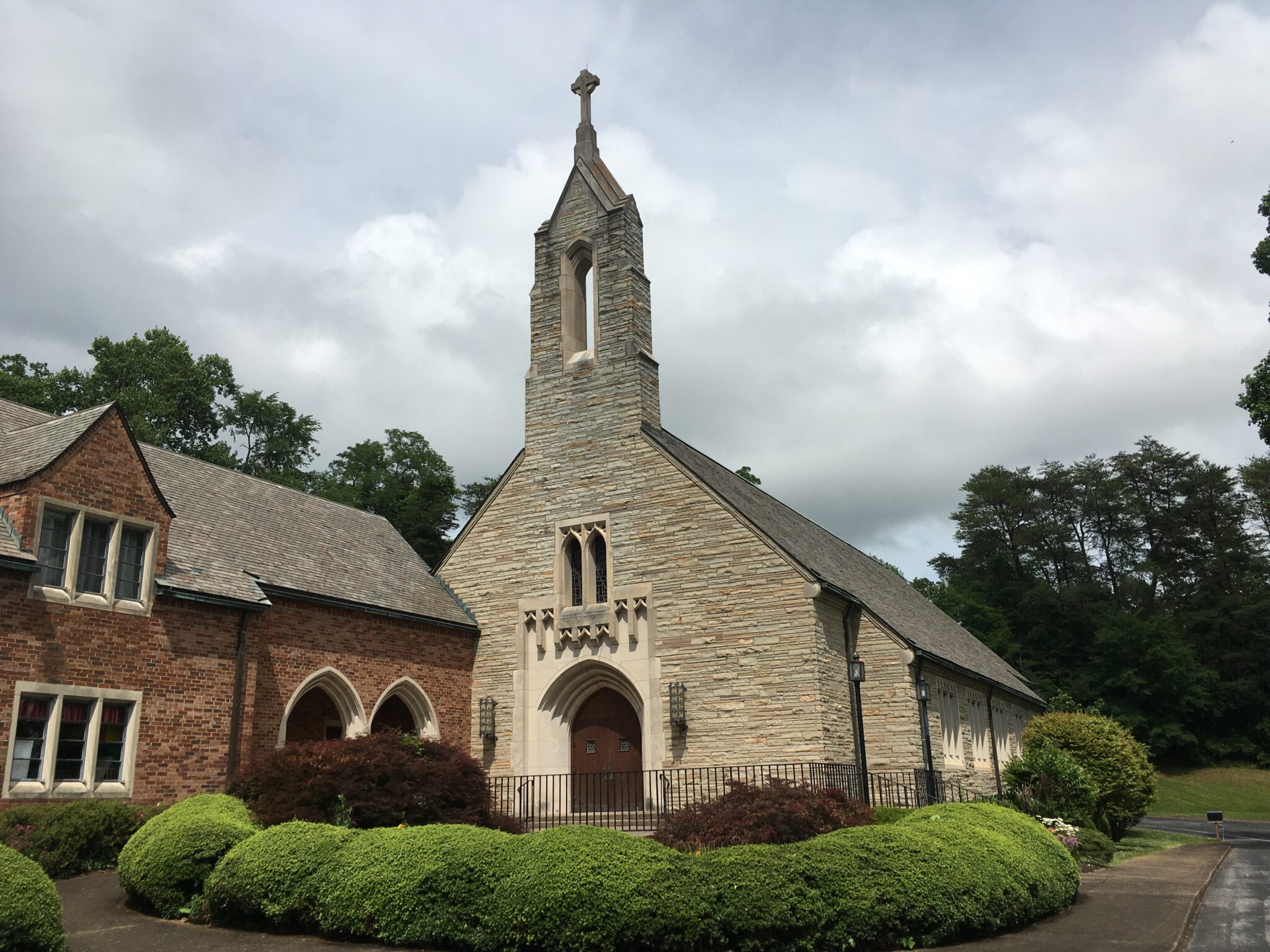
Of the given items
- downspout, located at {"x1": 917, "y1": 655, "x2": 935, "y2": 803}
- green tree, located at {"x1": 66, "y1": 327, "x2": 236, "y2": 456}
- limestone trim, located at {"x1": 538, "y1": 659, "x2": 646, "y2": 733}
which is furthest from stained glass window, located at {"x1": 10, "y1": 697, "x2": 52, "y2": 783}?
green tree, located at {"x1": 66, "y1": 327, "x2": 236, "y2": 456}

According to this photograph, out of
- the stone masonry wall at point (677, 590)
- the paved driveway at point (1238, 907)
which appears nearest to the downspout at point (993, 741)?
the paved driveway at point (1238, 907)

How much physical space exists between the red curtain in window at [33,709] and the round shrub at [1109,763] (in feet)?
66.1

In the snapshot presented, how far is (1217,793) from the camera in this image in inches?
1956

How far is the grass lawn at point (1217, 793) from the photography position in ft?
142

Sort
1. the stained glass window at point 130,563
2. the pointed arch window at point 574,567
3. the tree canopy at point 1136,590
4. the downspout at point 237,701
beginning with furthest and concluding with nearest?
the tree canopy at point 1136,590 → the pointed arch window at point 574,567 → the downspout at point 237,701 → the stained glass window at point 130,563

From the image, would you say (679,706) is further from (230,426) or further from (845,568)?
(230,426)

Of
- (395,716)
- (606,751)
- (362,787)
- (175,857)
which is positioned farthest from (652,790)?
(175,857)

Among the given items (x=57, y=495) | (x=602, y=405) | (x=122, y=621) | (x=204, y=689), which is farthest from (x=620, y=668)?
(x=57, y=495)

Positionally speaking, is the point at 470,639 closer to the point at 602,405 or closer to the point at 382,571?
the point at 382,571

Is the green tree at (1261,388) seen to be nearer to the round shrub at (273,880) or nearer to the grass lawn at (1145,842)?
the grass lawn at (1145,842)

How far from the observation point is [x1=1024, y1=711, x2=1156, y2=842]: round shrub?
23719 millimetres

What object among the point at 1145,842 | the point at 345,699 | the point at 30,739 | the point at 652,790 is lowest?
the point at 1145,842

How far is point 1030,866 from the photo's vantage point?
11.9 meters

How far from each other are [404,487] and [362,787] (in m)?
42.3
